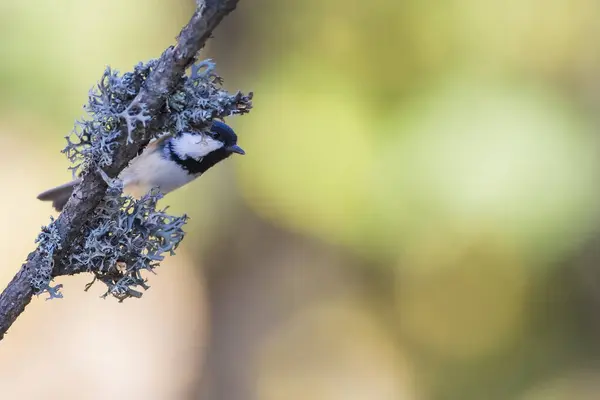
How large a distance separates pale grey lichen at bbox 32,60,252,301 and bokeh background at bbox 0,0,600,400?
1.10 metres

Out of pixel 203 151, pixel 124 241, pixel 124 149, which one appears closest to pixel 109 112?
pixel 124 149

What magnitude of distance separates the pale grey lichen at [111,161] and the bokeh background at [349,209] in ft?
3.62

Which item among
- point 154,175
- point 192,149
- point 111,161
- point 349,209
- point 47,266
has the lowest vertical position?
point 47,266

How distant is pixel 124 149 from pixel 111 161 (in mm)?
21

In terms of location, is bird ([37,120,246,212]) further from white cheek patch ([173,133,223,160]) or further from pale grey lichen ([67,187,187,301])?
pale grey lichen ([67,187,187,301])

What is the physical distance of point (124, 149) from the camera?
2.65 feet

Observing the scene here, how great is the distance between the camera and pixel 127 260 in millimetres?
900

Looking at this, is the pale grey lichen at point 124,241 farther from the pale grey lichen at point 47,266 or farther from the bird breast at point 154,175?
the bird breast at point 154,175

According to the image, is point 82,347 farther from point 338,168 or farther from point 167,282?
point 338,168

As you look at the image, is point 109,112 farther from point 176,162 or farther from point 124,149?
point 176,162

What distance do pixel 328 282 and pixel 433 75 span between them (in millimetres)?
839

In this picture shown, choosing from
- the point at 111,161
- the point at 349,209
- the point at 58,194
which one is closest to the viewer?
the point at 111,161

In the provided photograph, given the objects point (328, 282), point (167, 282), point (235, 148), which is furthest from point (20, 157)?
point (328, 282)

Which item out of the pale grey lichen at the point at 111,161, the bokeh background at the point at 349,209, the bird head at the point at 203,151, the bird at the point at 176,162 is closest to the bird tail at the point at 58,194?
the bird at the point at 176,162
